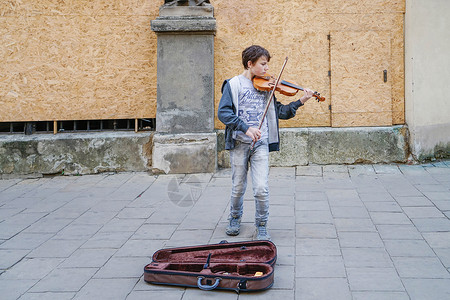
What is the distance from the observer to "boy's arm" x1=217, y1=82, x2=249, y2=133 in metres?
4.39

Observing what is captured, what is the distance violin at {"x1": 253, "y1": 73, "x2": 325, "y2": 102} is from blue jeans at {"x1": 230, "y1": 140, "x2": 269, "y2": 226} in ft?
1.65

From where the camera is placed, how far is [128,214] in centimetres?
554

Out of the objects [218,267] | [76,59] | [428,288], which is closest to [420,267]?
[428,288]

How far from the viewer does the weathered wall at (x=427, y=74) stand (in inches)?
289

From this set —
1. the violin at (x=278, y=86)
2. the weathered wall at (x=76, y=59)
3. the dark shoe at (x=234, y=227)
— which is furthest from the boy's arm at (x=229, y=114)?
the weathered wall at (x=76, y=59)

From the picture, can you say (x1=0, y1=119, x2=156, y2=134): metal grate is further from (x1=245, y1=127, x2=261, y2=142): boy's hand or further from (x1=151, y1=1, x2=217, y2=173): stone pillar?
(x1=245, y1=127, x2=261, y2=142): boy's hand

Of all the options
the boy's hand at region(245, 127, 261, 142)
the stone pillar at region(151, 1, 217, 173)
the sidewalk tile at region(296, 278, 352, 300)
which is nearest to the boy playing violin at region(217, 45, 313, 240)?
the boy's hand at region(245, 127, 261, 142)

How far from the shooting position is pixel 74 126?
770 centimetres

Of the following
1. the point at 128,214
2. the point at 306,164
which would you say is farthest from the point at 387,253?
the point at 306,164

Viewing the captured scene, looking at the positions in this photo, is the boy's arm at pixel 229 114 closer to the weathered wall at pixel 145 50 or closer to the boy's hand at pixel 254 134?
the boy's hand at pixel 254 134

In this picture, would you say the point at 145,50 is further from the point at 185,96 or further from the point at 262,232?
the point at 262,232

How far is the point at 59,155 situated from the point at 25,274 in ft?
12.3

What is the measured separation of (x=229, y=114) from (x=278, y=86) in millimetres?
491

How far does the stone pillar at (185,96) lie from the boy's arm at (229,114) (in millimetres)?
2786
